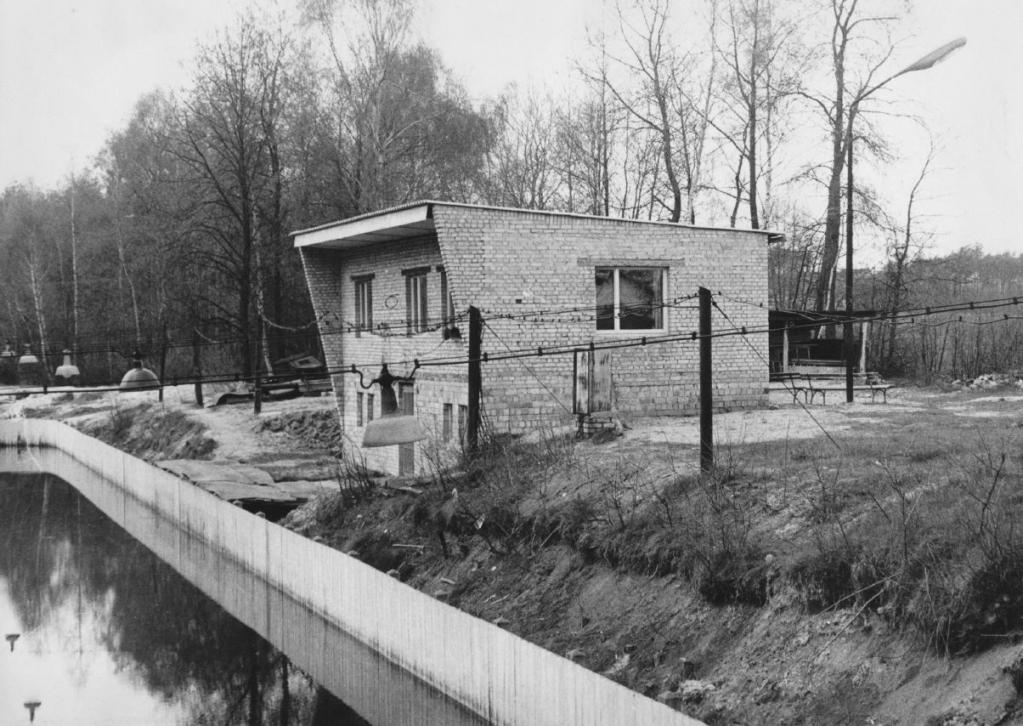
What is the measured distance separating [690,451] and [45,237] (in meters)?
55.3

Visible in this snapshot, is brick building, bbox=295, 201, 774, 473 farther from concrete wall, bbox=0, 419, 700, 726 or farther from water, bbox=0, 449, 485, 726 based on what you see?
water, bbox=0, 449, 485, 726

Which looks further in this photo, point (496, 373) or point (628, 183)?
point (628, 183)

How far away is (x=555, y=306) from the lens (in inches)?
902

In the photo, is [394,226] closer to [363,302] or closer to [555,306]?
[555,306]

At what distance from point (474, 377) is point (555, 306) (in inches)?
182

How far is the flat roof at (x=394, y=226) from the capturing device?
2245cm

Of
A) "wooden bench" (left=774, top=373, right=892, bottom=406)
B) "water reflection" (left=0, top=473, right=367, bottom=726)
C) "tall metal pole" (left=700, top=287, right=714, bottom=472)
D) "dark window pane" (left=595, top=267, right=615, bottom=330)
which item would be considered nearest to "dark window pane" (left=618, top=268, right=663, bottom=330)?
"dark window pane" (left=595, top=267, right=615, bottom=330)

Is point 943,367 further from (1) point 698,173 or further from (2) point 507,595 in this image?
(2) point 507,595

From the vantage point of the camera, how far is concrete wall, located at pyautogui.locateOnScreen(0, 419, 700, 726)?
366 inches

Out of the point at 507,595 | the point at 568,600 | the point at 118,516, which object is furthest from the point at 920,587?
the point at 118,516

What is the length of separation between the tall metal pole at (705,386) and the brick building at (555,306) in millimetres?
7206

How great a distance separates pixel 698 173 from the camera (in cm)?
4281

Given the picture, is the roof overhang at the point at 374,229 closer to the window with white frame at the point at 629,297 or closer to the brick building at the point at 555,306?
the brick building at the point at 555,306

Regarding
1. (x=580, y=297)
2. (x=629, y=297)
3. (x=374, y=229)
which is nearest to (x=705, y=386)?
(x=580, y=297)
